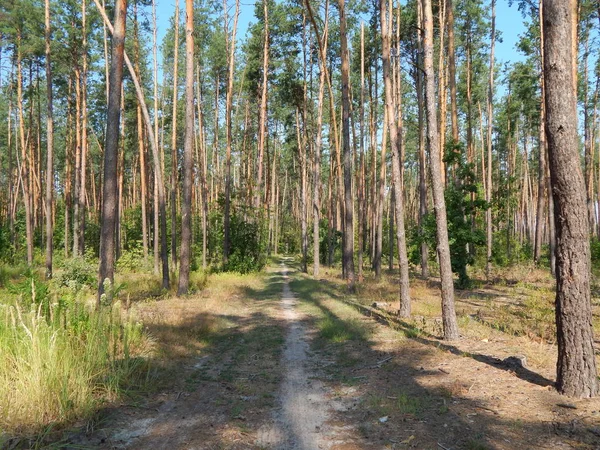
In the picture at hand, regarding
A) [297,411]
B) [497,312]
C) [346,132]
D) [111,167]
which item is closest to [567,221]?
[297,411]

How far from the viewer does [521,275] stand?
64.6 ft

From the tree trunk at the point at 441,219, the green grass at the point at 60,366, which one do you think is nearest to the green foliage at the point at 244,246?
the tree trunk at the point at 441,219

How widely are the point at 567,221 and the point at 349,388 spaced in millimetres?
3577

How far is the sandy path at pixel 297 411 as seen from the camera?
156 inches

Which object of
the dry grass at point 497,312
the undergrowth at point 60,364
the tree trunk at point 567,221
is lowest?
the dry grass at point 497,312

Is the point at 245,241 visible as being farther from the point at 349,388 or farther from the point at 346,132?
the point at 349,388

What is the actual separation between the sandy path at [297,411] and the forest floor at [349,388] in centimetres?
2

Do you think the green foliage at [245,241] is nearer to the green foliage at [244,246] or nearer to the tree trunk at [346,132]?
the green foliage at [244,246]

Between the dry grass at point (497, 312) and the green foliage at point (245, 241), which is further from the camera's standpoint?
the green foliage at point (245, 241)

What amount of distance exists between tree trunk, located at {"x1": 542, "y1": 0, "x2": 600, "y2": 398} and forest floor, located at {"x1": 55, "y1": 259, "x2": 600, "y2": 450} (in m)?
0.37

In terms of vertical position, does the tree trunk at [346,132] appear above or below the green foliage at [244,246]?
above

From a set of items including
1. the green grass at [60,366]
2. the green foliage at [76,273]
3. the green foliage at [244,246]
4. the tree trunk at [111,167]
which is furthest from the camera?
the green foliage at [244,246]

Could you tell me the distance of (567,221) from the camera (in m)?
4.61

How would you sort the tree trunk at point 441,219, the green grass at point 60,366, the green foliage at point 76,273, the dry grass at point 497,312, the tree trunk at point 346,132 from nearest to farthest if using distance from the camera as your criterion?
the green grass at point 60,366 → the dry grass at point 497,312 → the tree trunk at point 441,219 → the green foliage at point 76,273 → the tree trunk at point 346,132
